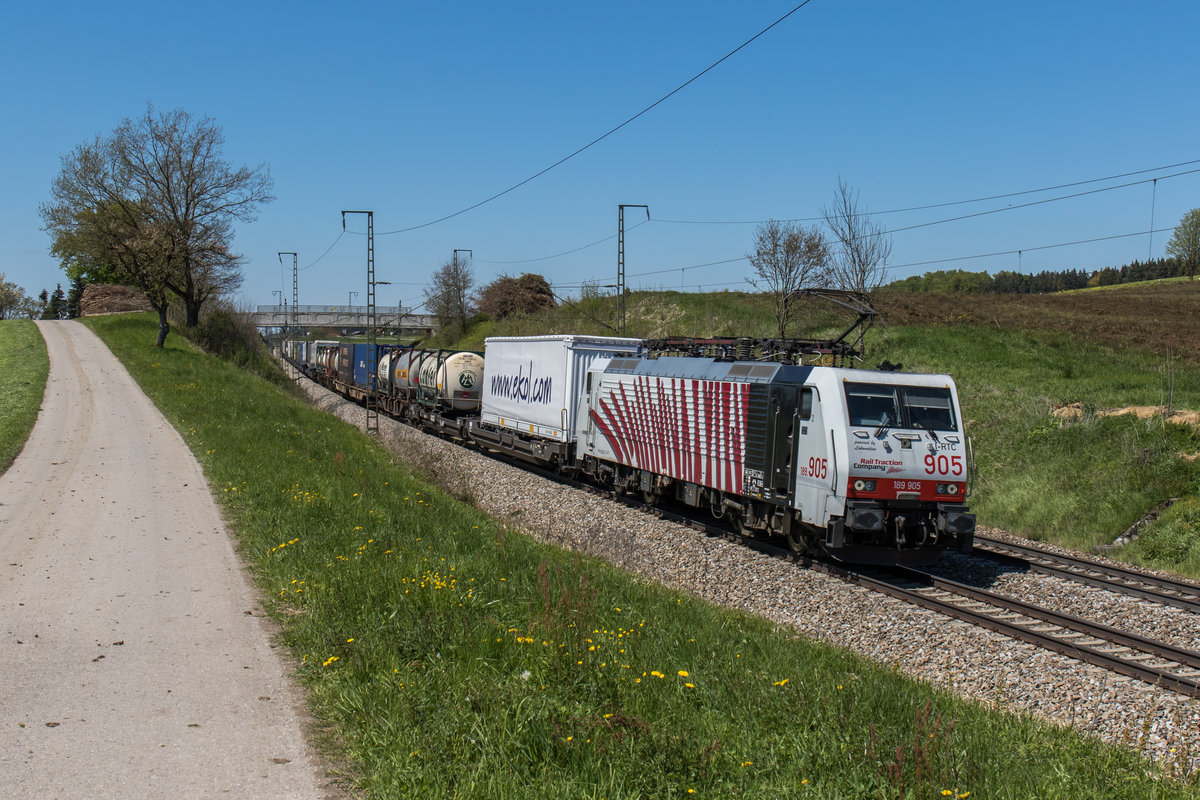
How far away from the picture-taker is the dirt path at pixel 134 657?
5004mm

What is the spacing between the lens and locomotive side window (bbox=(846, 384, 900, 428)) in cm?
1255

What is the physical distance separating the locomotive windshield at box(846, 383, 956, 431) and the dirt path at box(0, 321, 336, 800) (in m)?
8.37

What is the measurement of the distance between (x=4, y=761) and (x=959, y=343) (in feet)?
106

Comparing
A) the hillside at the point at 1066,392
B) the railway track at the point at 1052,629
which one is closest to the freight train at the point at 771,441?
the railway track at the point at 1052,629

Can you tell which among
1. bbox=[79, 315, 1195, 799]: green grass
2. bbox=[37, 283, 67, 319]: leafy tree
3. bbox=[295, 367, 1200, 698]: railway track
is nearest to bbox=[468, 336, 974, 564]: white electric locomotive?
bbox=[295, 367, 1200, 698]: railway track

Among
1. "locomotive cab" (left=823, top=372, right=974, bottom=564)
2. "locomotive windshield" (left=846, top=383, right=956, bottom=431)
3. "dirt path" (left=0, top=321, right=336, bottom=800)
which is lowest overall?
"dirt path" (left=0, top=321, right=336, bottom=800)

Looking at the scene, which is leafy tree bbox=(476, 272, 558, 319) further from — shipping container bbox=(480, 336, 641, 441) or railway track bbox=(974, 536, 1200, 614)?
railway track bbox=(974, 536, 1200, 614)

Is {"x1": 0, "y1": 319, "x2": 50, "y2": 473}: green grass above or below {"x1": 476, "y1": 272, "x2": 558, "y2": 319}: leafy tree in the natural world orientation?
below

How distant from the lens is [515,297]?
71062mm

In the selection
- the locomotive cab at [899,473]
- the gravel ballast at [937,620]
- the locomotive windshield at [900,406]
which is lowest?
the gravel ballast at [937,620]

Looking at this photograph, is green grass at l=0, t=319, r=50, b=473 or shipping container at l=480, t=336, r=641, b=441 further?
shipping container at l=480, t=336, r=641, b=441

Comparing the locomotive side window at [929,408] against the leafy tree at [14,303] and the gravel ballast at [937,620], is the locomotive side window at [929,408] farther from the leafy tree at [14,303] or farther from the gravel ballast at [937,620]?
the leafy tree at [14,303]

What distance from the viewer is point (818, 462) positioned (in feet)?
41.6

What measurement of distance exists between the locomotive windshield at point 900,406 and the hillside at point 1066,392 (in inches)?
185
